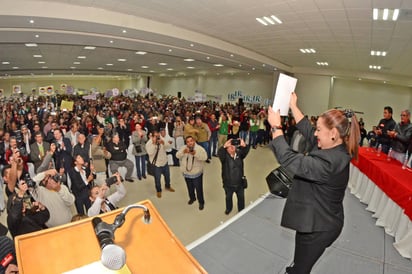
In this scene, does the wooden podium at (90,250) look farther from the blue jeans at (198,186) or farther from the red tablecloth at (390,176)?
the blue jeans at (198,186)

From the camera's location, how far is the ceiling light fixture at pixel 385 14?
4.88 meters

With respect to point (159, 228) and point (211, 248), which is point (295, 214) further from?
point (211, 248)

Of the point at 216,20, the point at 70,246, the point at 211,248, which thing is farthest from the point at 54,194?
the point at 216,20

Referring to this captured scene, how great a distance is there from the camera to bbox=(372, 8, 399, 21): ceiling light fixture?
488 cm

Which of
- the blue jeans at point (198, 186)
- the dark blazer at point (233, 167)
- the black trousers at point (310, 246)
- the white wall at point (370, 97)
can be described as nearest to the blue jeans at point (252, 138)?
the blue jeans at point (198, 186)

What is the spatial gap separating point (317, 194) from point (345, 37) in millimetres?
7241

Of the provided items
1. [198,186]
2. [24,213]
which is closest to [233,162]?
[198,186]

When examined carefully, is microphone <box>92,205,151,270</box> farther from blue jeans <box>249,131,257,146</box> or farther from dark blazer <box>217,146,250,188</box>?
blue jeans <box>249,131,257,146</box>

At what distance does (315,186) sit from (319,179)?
12 centimetres

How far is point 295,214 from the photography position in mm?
1667

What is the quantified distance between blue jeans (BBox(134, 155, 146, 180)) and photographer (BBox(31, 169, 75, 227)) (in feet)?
10.1

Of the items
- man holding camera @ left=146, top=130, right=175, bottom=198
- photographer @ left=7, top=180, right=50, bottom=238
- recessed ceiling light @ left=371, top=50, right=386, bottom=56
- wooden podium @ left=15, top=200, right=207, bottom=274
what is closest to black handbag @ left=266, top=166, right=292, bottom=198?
man holding camera @ left=146, top=130, right=175, bottom=198

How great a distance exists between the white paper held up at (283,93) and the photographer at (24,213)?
3.11 metres

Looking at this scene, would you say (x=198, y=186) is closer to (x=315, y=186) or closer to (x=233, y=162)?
(x=233, y=162)
